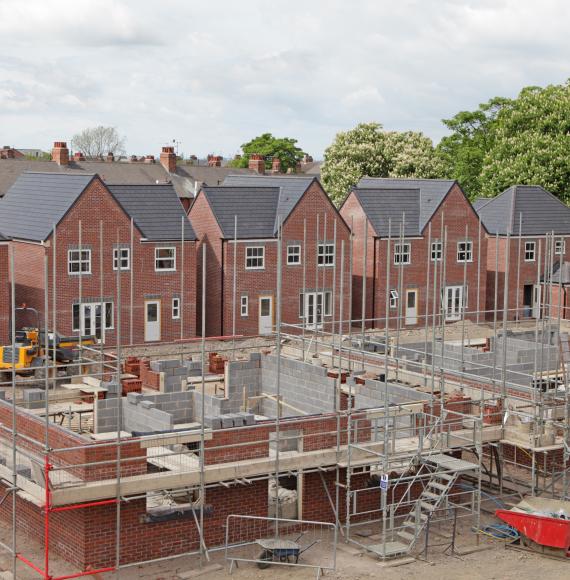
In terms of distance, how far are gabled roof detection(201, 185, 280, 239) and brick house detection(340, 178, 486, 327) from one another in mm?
4241

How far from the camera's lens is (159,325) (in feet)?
148

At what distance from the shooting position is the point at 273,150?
105m

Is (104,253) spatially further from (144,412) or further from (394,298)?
(144,412)

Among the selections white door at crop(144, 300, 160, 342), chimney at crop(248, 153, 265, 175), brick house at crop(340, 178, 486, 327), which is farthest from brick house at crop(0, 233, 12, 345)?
chimney at crop(248, 153, 265, 175)

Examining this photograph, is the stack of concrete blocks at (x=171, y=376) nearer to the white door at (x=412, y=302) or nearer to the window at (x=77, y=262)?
the window at (x=77, y=262)

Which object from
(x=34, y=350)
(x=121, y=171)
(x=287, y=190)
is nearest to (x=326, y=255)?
(x=287, y=190)

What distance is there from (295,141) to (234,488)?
3414 inches

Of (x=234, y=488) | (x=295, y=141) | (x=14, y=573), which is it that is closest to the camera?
(x=14, y=573)

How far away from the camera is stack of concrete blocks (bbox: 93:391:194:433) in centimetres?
2528

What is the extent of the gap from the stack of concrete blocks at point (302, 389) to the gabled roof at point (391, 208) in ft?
67.4

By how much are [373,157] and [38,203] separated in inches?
1268

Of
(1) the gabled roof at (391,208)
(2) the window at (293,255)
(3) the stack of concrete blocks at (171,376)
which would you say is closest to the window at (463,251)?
(1) the gabled roof at (391,208)

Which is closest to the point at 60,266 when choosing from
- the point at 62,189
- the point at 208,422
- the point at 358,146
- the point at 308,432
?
the point at 62,189

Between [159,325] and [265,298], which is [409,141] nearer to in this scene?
[265,298]
